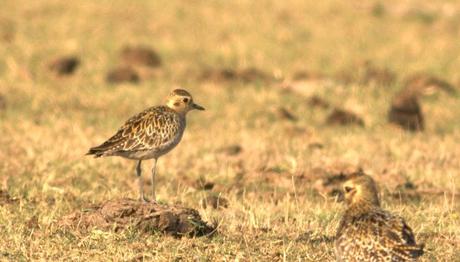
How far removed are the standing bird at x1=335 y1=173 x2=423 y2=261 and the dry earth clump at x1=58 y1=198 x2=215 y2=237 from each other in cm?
196

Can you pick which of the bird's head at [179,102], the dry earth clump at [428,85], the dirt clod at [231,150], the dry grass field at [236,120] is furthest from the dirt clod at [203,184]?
the dry earth clump at [428,85]

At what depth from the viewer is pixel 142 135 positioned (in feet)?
34.5

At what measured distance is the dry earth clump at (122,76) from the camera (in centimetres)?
2086

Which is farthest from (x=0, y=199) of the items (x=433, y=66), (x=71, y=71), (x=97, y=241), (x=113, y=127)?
(x=433, y=66)

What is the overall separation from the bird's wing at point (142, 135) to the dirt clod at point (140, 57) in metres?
11.9

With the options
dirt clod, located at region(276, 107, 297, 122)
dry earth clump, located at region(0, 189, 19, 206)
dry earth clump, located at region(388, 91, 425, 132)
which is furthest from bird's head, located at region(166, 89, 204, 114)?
dry earth clump, located at region(388, 91, 425, 132)

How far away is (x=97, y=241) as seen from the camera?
8.77 meters

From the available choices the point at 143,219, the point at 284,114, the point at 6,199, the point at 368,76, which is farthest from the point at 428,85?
the point at 143,219

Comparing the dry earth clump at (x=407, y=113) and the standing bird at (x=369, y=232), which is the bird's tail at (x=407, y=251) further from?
the dry earth clump at (x=407, y=113)

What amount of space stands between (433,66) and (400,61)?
1.07 meters

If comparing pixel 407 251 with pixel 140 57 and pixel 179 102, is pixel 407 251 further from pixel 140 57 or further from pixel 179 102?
pixel 140 57

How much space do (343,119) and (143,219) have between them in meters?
8.95

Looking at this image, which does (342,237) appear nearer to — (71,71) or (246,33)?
(71,71)

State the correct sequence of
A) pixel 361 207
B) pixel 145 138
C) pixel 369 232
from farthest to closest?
pixel 145 138 < pixel 361 207 < pixel 369 232
